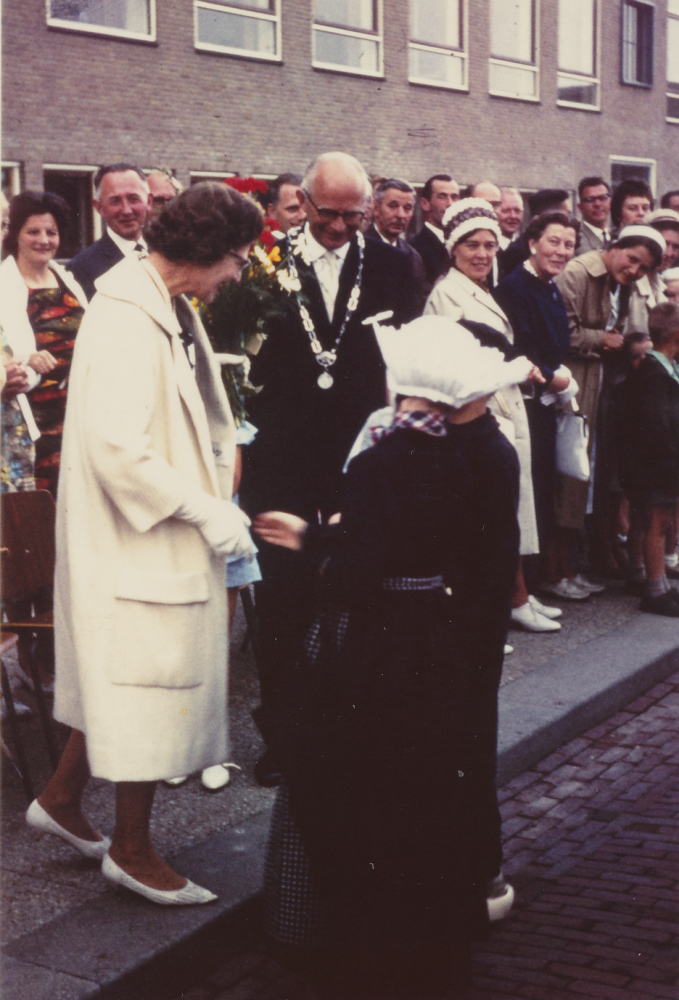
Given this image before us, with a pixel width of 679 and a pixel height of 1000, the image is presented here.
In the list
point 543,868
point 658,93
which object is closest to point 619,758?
point 543,868

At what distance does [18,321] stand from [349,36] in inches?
→ 360

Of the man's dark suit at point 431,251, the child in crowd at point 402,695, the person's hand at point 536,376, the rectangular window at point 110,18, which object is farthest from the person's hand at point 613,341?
the rectangular window at point 110,18

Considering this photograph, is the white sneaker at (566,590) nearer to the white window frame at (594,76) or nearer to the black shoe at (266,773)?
the black shoe at (266,773)

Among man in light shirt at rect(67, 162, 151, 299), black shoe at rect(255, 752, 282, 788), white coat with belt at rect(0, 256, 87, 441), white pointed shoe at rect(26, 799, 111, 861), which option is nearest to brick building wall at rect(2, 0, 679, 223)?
man in light shirt at rect(67, 162, 151, 299)

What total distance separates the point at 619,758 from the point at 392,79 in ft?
33.9

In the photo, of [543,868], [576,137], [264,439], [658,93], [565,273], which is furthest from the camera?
[576,137]

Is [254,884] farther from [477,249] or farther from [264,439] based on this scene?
[477,249]

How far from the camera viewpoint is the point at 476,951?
3.45 metres

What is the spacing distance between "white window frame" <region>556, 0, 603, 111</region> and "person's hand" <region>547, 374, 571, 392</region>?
4.68 m

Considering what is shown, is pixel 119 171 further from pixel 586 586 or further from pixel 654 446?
pixel 586 586

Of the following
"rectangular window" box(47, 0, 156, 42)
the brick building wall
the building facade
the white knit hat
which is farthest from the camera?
"rectangular window" box(47, 0, 156, 42)

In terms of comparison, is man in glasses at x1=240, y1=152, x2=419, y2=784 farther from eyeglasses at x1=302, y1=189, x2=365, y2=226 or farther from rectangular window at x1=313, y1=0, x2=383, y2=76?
rectangular window at x1=313, y1=0, x2=383, y2=76

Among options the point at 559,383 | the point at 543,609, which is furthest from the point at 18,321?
the point at 543,609

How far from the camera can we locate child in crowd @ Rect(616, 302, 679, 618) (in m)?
6.88
